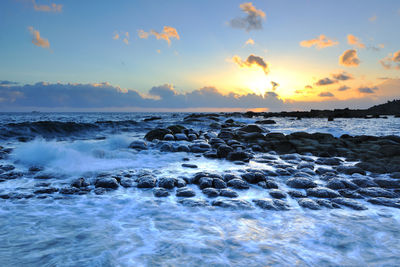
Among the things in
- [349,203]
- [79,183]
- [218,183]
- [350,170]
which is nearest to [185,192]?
[218,183]

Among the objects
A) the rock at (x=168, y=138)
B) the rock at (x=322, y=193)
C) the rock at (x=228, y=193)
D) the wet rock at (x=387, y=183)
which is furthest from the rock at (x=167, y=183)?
the rock at (x=168, y=138)

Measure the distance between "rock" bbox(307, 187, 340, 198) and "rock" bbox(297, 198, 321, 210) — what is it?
0.45m

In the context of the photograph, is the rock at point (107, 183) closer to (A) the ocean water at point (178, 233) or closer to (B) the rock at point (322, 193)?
(A) the ocean water at point (178, 233)

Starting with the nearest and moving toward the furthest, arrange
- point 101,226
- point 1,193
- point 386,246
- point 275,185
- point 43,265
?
1. point 43,265
2. point 386,246
3. point 101,226
4. point 1,193
5. point 275,185

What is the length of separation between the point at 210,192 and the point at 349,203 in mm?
2591

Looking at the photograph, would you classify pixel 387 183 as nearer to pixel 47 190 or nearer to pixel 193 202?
pixel 193 202

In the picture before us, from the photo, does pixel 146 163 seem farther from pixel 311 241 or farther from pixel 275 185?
pixel 311 241

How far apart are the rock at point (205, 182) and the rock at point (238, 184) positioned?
45 cm

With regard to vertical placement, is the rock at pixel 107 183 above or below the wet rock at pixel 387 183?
below

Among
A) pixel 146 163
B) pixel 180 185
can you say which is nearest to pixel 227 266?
pixel 180 185

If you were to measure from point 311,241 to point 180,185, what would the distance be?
2.91m

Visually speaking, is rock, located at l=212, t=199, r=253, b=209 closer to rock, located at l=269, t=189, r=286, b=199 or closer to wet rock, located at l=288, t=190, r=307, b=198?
rock, located at l=269, t=189, r=286, b=199

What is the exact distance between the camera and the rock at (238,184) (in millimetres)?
5066

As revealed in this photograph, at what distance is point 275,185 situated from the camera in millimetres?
5098
